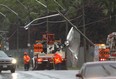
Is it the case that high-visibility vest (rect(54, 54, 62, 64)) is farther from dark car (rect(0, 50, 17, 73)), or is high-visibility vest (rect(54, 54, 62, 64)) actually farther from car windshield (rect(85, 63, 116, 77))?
car windshield (rect(85, 63, 116, 77))

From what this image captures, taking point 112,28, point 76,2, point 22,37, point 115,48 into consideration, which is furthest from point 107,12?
point 22,37

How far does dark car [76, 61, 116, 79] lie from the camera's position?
14.4 metres

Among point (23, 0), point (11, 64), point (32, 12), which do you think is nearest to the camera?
point (11, 64)

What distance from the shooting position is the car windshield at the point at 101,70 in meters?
14.5

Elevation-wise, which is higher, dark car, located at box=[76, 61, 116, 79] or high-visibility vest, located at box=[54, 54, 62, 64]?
high-visibility vest, located at box=[54, 54, 62, 64]

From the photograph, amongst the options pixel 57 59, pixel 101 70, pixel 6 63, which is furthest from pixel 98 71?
pixel 57 59

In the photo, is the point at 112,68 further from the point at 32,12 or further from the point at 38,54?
the point at 32,12

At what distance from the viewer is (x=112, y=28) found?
68688 mm

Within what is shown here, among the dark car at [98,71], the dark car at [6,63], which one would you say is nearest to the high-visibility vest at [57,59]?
the dark car at [6,63]

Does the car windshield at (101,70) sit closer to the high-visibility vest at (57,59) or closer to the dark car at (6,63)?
the dark car at (6,63)

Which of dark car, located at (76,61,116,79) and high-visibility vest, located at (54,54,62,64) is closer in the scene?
dark car, located at (76,61,116,79)

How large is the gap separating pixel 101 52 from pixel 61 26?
34.9 m

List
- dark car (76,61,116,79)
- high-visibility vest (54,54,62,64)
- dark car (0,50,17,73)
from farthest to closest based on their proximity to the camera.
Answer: high-visibility vest (54,54,62,64) < dark car (0,50,17,73) < dark car (76,61,116,79)

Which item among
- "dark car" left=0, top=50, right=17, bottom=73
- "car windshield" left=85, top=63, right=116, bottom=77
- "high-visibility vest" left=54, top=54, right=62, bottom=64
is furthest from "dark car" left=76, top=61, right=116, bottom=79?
"high-visibility vest" left=54, top=54, right=62, bottom=64
